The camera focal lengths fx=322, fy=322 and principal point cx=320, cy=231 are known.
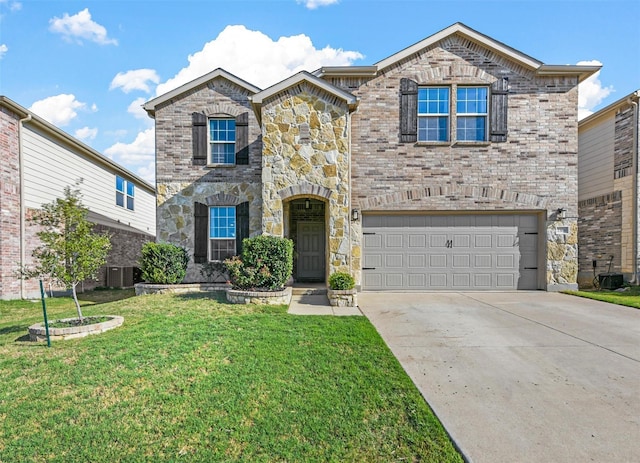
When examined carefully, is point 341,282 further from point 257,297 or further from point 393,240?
point 393,240

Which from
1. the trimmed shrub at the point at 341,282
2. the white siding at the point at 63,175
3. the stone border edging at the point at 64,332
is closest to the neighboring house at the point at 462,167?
the trimmed shrub at the point at 341,282

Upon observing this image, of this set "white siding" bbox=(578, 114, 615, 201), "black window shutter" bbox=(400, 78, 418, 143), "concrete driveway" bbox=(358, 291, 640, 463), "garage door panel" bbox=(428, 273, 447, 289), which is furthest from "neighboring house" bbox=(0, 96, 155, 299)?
"white siding" bbox=(578, 114, 615, 201)

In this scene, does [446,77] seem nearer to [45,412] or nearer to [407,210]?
[407,210]

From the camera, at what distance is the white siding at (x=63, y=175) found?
10.8m

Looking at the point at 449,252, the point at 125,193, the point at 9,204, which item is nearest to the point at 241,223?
the point at 449,252

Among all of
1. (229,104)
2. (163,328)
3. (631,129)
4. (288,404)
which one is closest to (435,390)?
(288,404)

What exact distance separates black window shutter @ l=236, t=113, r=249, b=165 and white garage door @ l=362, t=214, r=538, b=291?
4.56m

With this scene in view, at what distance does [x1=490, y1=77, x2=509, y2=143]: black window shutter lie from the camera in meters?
9.90

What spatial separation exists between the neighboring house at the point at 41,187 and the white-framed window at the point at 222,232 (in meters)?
3.87

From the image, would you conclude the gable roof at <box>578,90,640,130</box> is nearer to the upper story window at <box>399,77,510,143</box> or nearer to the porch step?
the upper story window at <box>399,77,510,143</box>

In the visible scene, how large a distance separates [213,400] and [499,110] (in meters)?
10.8

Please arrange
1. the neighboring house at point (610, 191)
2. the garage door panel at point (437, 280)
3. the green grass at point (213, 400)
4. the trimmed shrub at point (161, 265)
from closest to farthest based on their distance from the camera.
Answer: the green grass at point (213, 400) < the trimmed shrub at point (161, 265) < the garage door panel at point (437, 280) < the neighboring house at point (610, 191)

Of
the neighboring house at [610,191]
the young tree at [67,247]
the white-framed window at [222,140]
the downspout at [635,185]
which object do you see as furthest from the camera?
the white-framed window at [222,140]

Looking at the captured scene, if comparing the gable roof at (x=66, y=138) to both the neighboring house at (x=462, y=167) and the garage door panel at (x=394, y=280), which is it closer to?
the neighboring house at (x=462, y=167)
